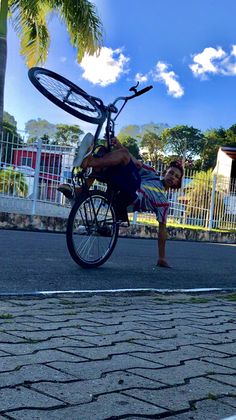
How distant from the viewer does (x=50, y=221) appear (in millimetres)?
12117

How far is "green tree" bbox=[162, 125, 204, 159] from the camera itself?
84500 millimetres

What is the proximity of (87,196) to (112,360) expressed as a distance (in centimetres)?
318

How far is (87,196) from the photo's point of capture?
5789 mm

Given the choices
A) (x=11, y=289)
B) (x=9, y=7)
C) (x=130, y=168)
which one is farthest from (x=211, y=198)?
(x=11, y=289)

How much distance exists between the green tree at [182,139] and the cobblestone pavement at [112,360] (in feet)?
262

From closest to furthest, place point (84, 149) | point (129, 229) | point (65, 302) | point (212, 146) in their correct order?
point (65, 302) → point (84, 149) → point (129, 229) → point (212, 146)

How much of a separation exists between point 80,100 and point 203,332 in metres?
2.96

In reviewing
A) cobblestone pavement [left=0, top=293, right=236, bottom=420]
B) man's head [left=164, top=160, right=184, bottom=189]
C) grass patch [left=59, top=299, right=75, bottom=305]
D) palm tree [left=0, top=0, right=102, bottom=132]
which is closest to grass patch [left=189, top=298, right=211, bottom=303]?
cobblestone pavement [left=0, top=293, right=236, bottom=420]

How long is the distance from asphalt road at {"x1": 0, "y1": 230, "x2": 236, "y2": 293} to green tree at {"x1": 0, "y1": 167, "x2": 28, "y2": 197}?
13.0 feet

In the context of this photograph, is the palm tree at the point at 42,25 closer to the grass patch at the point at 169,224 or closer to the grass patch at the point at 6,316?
the grass patch at the point at 169,224

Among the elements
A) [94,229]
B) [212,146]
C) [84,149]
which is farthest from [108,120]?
[212,146]

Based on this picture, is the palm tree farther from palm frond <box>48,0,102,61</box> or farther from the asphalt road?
the asphalt road

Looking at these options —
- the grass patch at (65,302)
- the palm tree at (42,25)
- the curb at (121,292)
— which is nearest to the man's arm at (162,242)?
the curb at (121,292)

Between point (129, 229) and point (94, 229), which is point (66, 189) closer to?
point (94, 229)
